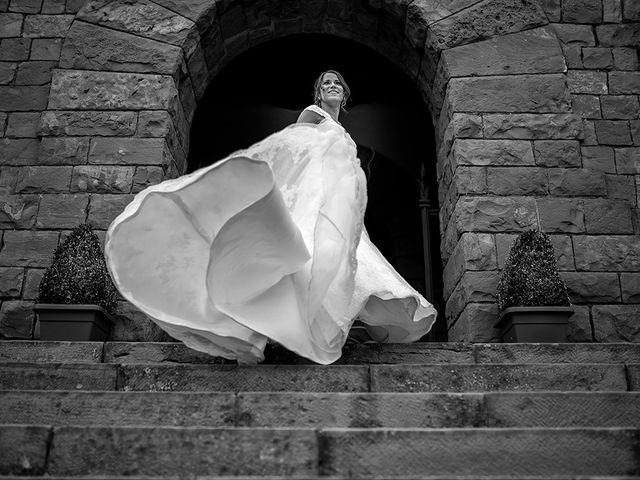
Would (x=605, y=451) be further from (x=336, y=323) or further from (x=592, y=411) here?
(x=336, y=323)

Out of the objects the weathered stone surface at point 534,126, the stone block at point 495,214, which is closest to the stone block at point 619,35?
the weathered stone surface at point 534,126

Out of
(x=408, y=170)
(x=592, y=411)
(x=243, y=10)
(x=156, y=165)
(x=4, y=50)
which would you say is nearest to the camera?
(x=592, y=411)

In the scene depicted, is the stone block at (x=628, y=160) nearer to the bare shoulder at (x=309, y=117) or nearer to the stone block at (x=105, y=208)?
the bare shoulder at (x=309, y=117)

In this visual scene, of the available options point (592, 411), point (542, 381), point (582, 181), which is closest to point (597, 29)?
point (582, 181)

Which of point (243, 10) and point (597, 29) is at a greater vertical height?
point (597, 29)

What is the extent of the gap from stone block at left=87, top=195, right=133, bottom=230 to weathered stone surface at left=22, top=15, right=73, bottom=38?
5.03 feet

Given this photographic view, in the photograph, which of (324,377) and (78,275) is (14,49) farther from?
(324,377)

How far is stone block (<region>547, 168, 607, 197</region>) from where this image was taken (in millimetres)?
5324

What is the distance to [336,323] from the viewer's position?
3305 millimetres

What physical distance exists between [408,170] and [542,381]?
546 centimetres

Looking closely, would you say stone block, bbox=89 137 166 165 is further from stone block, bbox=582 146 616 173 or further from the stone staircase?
stone block, bbox=582 146 616 173

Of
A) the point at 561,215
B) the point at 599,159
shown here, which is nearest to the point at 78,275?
the point at 561,215

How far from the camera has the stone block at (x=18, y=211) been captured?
520 centimetres

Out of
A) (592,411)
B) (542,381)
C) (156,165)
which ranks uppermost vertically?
(592,411)
